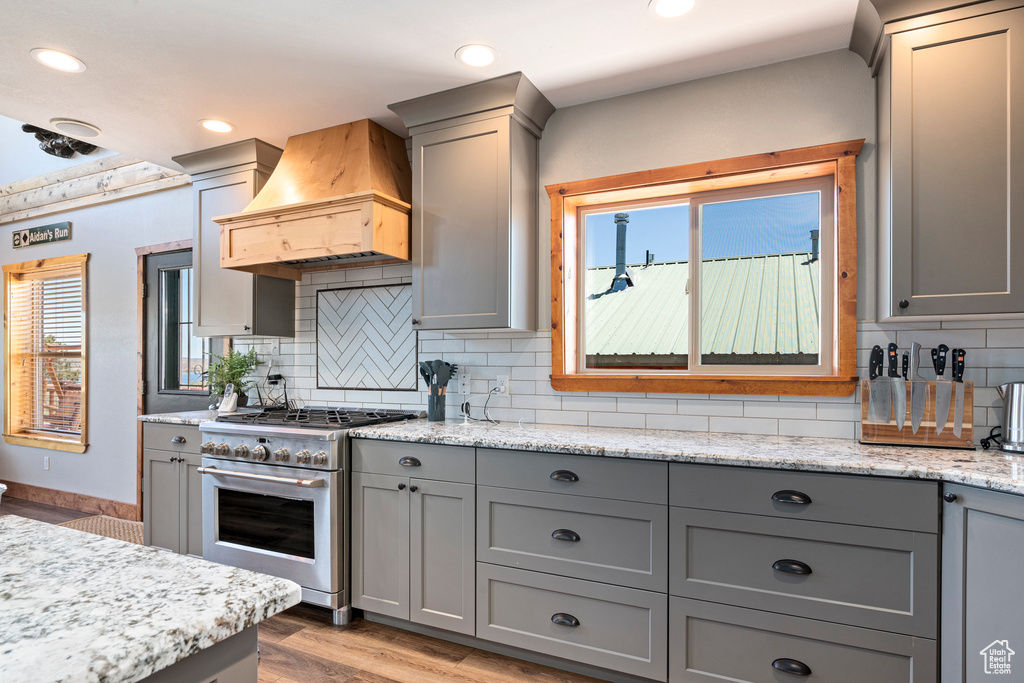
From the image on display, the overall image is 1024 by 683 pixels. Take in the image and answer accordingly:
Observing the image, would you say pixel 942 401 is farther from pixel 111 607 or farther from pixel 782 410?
pixel 111 607

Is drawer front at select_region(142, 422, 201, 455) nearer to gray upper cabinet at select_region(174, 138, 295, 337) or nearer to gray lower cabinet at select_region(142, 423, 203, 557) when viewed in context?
gray lower cabinet at select_region(142, 423, 203, 557)

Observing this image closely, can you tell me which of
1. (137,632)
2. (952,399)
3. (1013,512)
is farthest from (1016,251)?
(137,632)

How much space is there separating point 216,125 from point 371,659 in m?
2.97

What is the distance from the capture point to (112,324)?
4805mm

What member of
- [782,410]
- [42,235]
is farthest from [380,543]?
[42,235]

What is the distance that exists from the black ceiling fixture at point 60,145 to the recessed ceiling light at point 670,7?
4.71 meters

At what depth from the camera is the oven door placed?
2.76 meters

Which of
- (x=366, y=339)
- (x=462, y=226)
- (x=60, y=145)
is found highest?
(x=60, y=145)

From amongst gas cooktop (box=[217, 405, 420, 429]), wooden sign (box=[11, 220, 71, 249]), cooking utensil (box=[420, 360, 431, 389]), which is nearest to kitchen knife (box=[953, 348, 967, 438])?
cooking utensil (box=[420, 360, 431, 389])

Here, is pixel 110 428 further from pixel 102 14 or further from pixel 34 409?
pixel 102 14

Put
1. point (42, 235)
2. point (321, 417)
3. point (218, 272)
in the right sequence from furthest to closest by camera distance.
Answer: point (42, 235)
point (218, 272)
point (321, 417)

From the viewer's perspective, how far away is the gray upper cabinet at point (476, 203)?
113 inches

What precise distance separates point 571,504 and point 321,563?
4.28ft

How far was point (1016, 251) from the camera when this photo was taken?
199 centimetres
